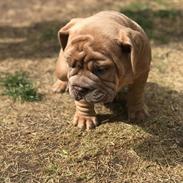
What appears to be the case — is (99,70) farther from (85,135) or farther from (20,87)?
(20,87)

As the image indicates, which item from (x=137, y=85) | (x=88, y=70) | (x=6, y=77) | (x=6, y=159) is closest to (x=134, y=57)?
(x=88, y=70)

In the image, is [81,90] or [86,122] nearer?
[81,90]

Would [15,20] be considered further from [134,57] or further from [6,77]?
[134,57]

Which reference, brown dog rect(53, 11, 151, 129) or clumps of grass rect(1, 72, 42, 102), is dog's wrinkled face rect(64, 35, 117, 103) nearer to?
brown dog rect(53, 11, 151, 129)

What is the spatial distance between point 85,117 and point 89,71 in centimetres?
69

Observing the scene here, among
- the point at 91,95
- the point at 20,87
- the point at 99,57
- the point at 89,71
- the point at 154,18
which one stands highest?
the point at 99,57

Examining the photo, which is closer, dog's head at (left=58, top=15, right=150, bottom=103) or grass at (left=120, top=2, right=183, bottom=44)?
dog's head at (left=58, top=15, right=150, bottom=103)

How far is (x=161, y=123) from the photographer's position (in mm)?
3965

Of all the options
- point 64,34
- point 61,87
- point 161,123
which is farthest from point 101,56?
point 61,87

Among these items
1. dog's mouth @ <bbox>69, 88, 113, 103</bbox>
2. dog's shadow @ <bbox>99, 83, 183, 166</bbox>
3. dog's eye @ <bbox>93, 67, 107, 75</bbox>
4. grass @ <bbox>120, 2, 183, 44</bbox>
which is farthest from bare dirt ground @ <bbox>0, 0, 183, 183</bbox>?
dog's eye @ <bbox>93, 67, 107, 75</bbox>

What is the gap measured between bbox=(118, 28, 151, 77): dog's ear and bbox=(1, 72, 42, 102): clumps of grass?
1.20 meters

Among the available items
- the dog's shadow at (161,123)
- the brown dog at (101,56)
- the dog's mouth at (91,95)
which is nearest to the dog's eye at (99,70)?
the brown dog at (101,56)

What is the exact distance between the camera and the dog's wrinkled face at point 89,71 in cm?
324

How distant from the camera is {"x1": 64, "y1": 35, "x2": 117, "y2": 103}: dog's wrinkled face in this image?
3242 millimetres
